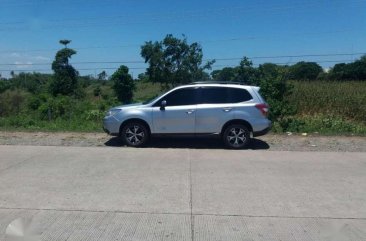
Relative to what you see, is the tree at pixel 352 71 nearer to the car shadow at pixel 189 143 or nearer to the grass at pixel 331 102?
the grass at pixel 331 102

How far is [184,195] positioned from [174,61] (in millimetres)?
24167

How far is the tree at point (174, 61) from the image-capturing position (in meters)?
29.9

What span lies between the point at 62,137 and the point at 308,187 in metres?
8.33

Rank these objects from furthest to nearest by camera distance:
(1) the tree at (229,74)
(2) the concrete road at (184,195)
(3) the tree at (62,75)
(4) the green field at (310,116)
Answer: (3) the tree at (62,75)
(1) the tree at (229,74)
(4) the green field at (310,116)
(2) the concrete road at (184,195)

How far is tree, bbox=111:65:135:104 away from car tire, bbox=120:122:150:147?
27.0 metres

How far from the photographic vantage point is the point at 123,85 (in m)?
38.8

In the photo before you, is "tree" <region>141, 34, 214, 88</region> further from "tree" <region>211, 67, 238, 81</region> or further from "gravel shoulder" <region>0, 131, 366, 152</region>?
"gravel shoulder" <region>0, 131, 366, 152</region>

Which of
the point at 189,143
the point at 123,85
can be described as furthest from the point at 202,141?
the point at 123,85

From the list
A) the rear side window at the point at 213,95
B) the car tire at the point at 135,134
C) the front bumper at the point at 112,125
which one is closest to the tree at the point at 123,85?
the front bumper at the point at 112,125

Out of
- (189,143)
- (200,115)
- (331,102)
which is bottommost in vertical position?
(189,143)

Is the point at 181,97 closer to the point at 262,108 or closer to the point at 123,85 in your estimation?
the point at 262,108

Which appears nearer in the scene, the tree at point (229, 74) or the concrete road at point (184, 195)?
the concrete road at point (184, 195)

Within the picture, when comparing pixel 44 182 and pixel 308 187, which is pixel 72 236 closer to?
pixel 44 182

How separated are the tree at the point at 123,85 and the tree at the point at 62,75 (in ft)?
30.8
